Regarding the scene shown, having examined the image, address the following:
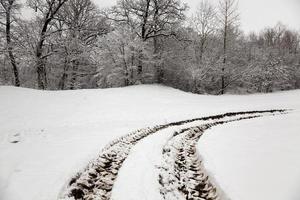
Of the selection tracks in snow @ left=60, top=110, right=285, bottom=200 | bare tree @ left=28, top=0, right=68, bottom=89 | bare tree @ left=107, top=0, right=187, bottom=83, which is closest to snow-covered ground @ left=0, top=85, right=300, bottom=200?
tracks in snow @ left=60, top=110, right=285, bottom=200

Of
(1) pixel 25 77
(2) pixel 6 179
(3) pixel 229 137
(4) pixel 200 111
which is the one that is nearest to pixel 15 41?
(1) pixel 25 77

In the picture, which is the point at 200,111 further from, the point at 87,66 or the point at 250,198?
the point at 87,66

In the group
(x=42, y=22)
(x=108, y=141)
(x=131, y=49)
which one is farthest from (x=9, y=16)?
(x=108, y=141)

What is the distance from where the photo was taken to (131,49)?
77.5ft

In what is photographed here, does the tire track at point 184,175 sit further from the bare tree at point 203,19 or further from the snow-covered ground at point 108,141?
the bare tree at point 203,19

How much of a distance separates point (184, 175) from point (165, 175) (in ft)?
1.85

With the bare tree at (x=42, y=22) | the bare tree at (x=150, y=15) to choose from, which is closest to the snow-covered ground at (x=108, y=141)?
the bare tree at (x=42, y=22)

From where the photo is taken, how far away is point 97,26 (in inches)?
1022

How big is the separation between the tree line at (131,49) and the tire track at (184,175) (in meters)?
15.7

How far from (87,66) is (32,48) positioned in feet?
30.6

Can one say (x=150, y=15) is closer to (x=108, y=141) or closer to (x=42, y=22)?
(x=42, y=22)

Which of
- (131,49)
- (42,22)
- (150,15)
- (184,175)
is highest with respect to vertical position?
(150,15)

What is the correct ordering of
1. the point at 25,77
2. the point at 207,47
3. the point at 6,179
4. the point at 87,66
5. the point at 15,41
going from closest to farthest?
the point at 6,179 → the point at 15,41 → the point at 25,77 → the point at 87,66 → the point at 207,47

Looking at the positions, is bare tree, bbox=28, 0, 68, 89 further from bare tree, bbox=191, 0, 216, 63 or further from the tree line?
bare tree, bbox=191, 0, 216, 63
